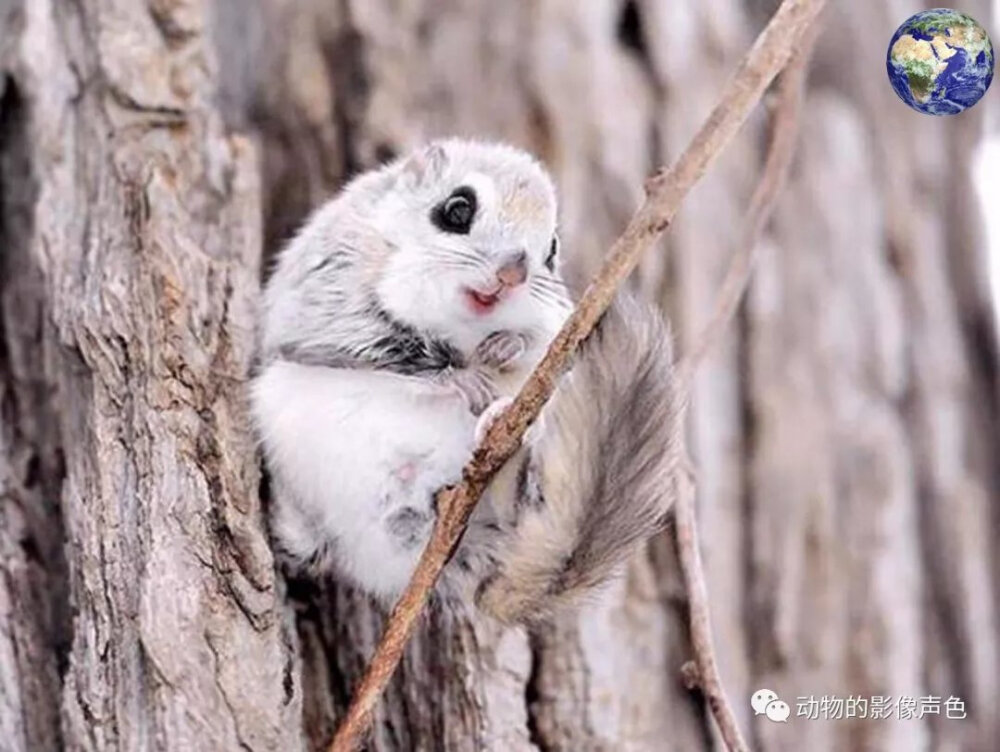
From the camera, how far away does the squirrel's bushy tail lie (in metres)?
1.42

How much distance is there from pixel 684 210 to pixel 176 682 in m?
1.26

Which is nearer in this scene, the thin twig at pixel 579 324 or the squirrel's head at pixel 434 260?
the thin twig at pixel 579 324

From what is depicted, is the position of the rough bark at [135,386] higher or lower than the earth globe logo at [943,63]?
lower

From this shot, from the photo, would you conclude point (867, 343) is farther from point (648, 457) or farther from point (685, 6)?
point (648, 457)

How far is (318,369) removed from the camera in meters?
1.59

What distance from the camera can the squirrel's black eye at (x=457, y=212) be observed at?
62.7 inches

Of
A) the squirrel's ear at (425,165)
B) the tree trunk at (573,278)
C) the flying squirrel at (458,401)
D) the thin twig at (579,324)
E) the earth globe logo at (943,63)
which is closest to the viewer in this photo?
the thin twig at (579,324)

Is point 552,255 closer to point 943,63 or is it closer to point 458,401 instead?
point 458,401

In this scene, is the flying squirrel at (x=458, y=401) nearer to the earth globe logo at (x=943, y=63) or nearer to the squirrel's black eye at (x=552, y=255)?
the squirrel's black eye at (x=552, y=255)

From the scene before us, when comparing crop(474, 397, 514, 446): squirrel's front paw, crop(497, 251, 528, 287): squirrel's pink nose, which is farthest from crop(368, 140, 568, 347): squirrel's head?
crop(474, 397, 514, 446): squirrel's front paw

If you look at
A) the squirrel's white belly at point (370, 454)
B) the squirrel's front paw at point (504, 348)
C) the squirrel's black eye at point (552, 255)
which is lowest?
the squirrel's white belly at point (370, 454)

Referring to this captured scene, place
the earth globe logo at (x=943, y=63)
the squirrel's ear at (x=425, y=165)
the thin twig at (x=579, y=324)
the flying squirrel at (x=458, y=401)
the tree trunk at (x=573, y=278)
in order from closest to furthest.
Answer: the thin twig at (x=579, y=324), the earth globe logo at (x=943, y=63), the flying squirrel at (x=458, y=401), the tree trunk at (x=573, y=278), the squirrel's ear at (x=425, y=165)

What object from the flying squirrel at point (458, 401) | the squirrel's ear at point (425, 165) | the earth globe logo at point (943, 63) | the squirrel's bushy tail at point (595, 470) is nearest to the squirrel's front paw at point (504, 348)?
the flying squirrel at point (458, 401)

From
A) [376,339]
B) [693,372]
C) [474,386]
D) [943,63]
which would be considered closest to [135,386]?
[376,339]
